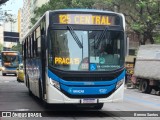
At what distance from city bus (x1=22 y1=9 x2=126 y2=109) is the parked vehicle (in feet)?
46.6

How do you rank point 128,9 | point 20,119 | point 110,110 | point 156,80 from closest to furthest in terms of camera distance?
point 20,119
point 110,110
point 156,80
point 128,9

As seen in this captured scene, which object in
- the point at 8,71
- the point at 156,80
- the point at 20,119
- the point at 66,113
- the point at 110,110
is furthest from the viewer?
the point at 8,71

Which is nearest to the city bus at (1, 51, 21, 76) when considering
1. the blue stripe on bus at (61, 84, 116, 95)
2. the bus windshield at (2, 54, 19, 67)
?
the bus windshield at (2, 54, 19, 67)

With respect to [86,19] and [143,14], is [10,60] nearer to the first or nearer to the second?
[143,14]

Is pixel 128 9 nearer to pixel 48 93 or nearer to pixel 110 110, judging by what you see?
pixel 110 110

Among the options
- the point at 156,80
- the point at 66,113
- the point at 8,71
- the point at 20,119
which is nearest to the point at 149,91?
the point at 156,80

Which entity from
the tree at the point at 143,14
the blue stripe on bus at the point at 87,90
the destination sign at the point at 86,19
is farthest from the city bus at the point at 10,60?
the blue stripe on bus at the point at 87,90

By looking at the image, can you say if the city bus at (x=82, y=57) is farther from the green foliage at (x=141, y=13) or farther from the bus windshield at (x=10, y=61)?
the bus windshield at (x=10, y=61)

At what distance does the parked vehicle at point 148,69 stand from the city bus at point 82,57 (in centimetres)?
1421

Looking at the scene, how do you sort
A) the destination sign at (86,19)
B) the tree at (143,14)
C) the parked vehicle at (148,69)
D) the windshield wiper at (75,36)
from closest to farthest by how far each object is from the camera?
the windshield wiper at (75,36), the destination sign at (86,19), the parked vehicle at (148,69), the tree at (143,14)

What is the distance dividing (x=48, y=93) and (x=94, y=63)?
1649 mm

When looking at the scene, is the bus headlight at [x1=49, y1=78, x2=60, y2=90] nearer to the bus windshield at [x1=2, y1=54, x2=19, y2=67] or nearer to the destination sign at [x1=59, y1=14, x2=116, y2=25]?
the destination sign at [x1=59, y1=14, x2=116, y2=25]

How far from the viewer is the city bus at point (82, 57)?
528 inches

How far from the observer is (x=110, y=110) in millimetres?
15969
